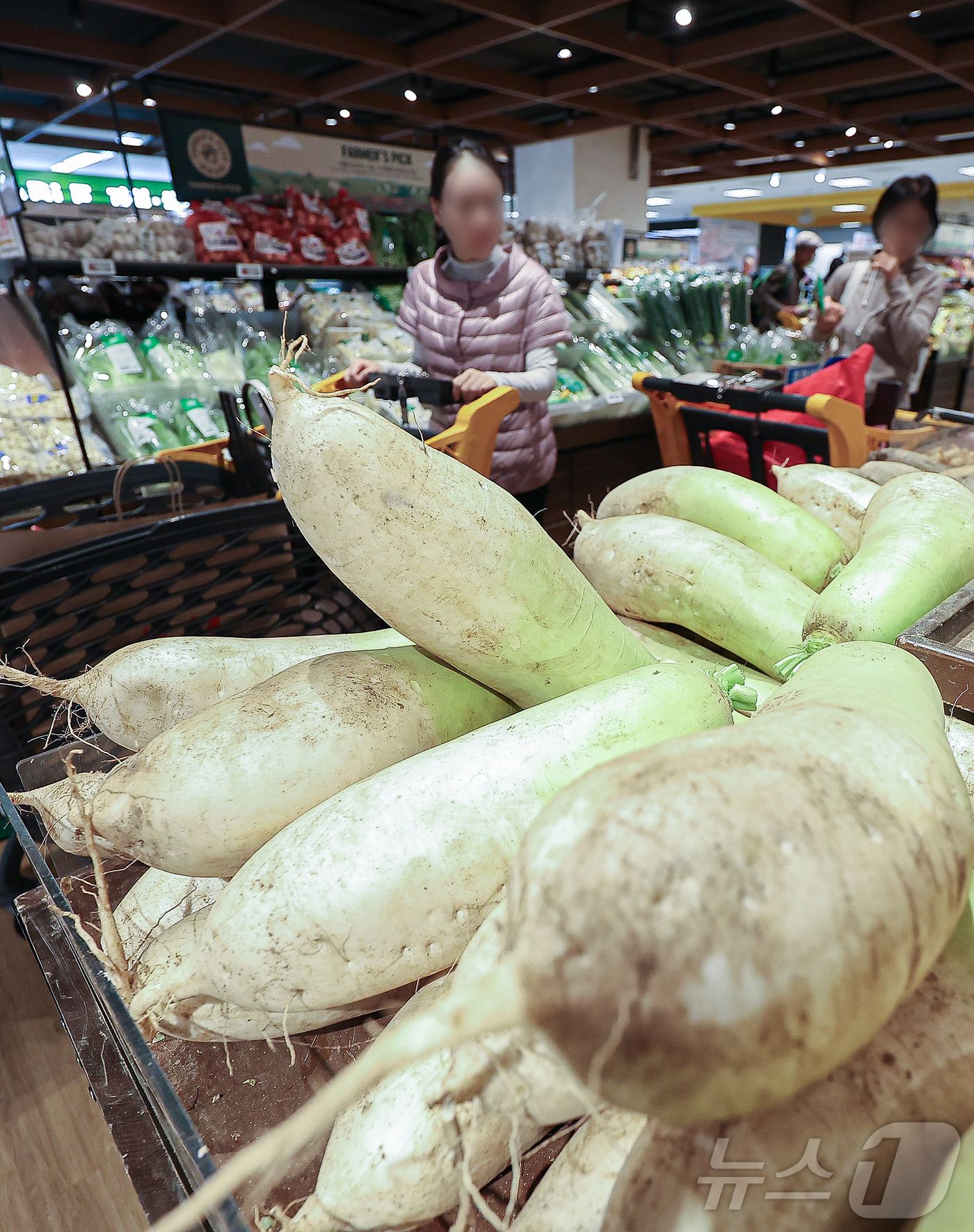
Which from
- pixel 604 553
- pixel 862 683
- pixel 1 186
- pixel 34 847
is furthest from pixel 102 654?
pixel 1 186

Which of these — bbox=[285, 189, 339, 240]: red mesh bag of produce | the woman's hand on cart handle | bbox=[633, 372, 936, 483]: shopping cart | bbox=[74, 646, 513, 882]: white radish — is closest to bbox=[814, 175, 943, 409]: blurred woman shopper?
bbox=[633, 372, 936, 483]: shopping cart

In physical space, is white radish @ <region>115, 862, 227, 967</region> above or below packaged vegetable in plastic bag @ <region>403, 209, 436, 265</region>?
below

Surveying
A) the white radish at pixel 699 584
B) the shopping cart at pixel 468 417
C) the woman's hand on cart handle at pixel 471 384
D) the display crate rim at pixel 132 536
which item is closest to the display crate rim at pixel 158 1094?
the display crate rim at pixel 132 536

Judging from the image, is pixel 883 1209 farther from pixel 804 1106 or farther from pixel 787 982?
pixel 787 982

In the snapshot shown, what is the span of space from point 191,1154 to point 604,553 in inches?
34.6

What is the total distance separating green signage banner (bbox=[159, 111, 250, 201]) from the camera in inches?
136

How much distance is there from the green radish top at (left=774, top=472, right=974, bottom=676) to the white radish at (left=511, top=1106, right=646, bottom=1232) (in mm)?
531

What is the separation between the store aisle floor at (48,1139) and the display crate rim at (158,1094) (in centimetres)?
71

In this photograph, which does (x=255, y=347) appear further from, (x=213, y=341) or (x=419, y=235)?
(x=419, y=235)

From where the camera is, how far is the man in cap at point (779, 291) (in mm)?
6562

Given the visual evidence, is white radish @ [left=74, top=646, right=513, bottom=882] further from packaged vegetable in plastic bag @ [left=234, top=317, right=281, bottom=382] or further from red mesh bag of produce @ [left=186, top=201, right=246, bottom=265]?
red mesh bag of produce @ [left=186, top=201, right=246, bottom=265]

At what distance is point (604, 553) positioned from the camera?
1.12 m

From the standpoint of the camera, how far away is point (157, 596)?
1.31 metres

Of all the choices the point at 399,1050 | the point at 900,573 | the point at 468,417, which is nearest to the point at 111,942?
the point at 399,1050
